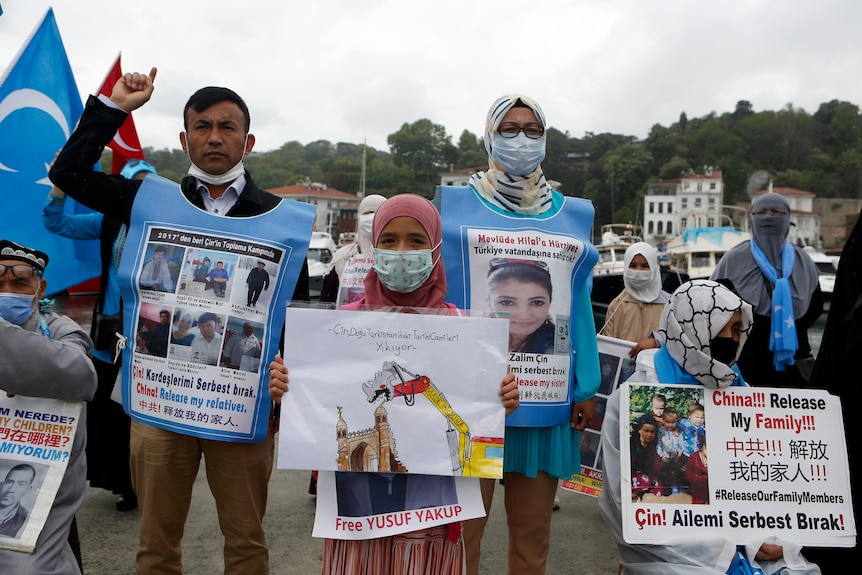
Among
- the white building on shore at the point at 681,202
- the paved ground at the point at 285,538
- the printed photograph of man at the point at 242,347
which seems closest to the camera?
the printed photograph of man at the point at 242,347

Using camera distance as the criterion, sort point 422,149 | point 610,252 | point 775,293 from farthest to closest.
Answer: point 422,149, point 610,252, point 775,293

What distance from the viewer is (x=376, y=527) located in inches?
82.4

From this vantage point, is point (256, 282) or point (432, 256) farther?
point (256, 282)

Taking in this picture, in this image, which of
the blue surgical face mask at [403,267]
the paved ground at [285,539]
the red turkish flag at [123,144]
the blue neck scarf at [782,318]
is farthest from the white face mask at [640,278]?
the red turkish flag at [123,144]

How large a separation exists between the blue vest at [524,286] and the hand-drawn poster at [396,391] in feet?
1.81

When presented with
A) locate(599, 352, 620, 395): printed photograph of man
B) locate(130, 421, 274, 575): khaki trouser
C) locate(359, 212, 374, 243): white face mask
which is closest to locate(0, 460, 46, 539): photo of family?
locate(130, 421, 274, 575): khaki trouser

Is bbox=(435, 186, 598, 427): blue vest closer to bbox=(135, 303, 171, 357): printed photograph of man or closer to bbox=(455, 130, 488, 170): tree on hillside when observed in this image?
bbox=(135, 303, 171, 357): printed photograph of man

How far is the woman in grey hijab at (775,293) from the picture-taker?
437 cm

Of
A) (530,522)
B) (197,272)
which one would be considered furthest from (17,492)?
(530,522)

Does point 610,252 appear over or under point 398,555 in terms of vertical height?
over

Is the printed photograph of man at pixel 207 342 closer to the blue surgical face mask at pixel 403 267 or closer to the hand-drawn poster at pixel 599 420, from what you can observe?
the blue surgical face mask at pixel 403 267

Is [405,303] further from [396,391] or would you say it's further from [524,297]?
[524,297]

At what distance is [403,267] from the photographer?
218cm

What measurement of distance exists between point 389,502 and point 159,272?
1.25m
